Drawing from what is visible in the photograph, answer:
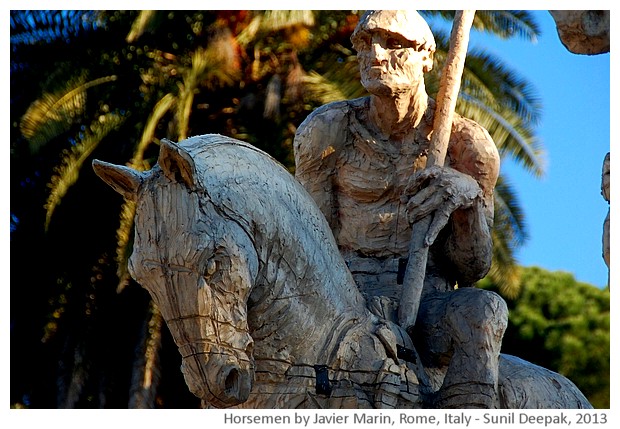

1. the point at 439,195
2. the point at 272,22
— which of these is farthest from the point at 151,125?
the point at 439,195

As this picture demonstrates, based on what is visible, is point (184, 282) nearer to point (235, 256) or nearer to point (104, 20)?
point (235, 256)

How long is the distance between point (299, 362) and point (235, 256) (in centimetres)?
75

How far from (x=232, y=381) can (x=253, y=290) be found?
0.47m

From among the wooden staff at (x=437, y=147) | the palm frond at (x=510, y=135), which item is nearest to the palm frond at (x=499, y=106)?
the palm frond at (x=510, y=135)

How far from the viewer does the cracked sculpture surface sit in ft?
24.3

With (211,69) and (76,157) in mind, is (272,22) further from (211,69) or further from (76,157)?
(76,157)

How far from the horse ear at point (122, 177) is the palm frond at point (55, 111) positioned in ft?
40.8

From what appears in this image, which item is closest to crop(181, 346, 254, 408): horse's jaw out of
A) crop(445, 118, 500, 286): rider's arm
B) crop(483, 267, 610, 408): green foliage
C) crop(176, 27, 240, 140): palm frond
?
crop(445, 118, 500, 286): rider's arm

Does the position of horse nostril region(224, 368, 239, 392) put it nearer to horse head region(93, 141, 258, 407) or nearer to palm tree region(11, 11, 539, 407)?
horse head region(93, 141, 258, 407)

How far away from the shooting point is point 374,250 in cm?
931

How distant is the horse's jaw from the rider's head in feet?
7.16

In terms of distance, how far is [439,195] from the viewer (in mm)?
8758

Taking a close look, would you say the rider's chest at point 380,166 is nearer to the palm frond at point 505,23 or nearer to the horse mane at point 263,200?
the horse mane at point 263,200
